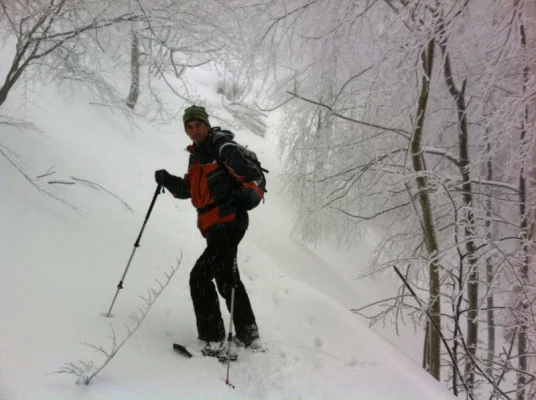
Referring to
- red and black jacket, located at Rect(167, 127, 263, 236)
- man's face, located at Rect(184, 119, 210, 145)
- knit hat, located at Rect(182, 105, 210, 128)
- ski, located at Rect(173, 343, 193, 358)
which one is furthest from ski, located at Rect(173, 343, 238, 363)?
knit hat, located at Rect(182, 105, 210, 128)

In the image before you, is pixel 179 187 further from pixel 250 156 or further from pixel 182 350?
pixel 182 350

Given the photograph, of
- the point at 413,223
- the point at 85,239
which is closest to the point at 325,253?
the point at 413,223

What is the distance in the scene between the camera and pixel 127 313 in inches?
127

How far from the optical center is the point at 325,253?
984 centimetres

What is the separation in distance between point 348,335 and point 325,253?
6635mm

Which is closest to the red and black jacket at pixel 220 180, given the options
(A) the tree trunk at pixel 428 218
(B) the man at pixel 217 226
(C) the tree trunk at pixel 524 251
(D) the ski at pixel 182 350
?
(B) the man at pixel 217 226

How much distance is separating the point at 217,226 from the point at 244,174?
0.47 meters

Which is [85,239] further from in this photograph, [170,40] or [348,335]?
[348,335]

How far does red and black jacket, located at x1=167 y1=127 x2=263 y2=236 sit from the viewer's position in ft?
9.49

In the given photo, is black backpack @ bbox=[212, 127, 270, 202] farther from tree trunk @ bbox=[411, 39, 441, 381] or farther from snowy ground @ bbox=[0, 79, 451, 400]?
tree trunk @ bbox=[411, 39, 441, 381]

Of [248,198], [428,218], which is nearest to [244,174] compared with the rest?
[248,198]

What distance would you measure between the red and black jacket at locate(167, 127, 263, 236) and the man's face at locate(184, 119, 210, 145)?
4 cm

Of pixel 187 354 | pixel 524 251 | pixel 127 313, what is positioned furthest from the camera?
pixel 524 251

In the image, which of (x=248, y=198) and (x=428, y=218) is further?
(x=428, y=218)
